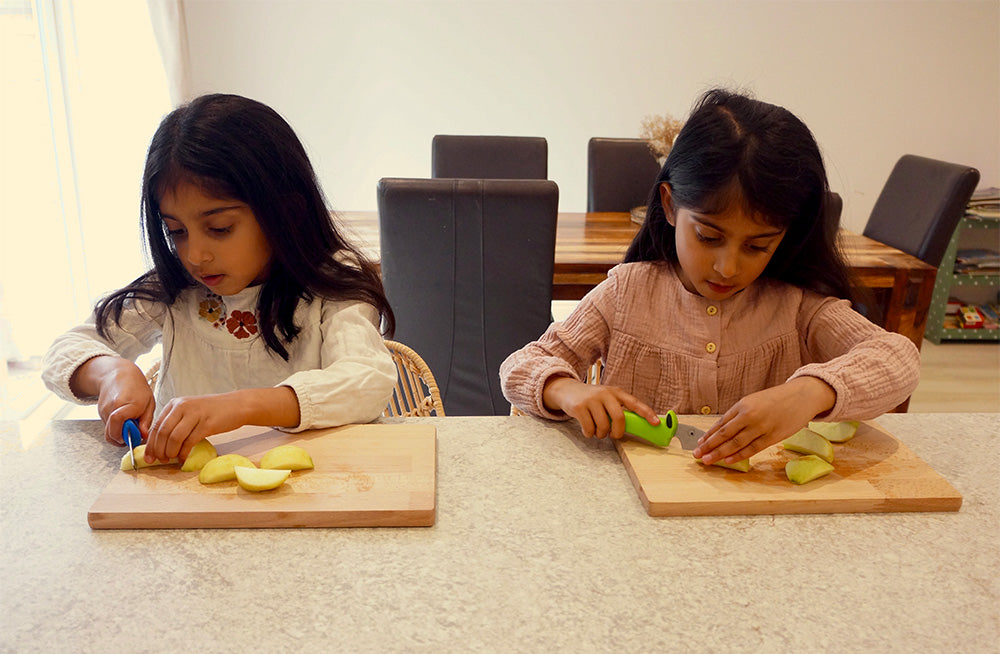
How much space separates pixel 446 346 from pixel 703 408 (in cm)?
93

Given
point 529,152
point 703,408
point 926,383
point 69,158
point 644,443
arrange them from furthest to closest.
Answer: point 926,383 → point 529,152 → point 69,158 → point 703,408 → point 644,443

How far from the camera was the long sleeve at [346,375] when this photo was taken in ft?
3.11

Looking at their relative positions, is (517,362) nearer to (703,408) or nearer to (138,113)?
(703,408)

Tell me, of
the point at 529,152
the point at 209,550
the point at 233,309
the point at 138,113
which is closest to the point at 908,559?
the point at 209,550

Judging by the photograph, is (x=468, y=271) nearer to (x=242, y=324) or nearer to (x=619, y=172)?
(x=242, y=324)

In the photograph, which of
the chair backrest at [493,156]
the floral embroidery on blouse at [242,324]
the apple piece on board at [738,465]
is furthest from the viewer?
the chair backrest at [493,156]

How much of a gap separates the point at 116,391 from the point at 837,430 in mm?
867

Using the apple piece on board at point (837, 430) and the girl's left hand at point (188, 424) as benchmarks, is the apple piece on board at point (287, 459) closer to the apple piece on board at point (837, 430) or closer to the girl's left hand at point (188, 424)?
the girl's left hand at point (188, 424)

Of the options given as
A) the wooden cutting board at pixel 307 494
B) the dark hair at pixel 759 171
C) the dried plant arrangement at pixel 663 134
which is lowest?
the wooden cutting board at pixel 307 494

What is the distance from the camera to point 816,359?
1.19 metres

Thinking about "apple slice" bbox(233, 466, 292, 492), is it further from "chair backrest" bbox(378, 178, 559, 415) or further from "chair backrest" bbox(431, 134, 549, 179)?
"chair backrest" bbox(431, 134, 549, 179)

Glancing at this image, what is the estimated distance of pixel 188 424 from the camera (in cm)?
87

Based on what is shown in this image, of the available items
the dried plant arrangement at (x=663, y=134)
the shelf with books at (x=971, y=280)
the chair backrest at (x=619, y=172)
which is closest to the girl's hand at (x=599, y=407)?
the dried plant arrangement at (x=663, y=134)

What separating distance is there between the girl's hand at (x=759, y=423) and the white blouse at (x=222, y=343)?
0.42 m
